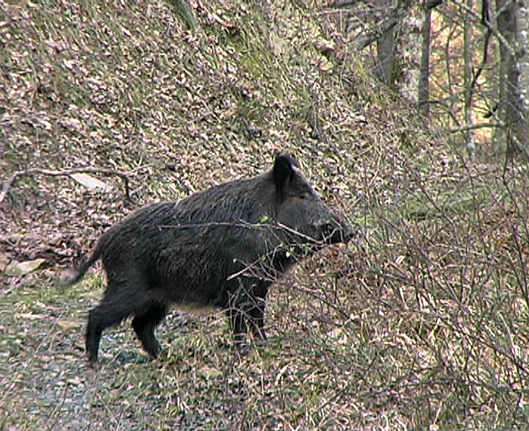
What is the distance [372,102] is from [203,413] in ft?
33.5

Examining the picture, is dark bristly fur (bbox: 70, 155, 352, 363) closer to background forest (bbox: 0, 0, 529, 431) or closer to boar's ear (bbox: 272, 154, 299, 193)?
boar's ear (bbox: 272, 154, 299, 193)

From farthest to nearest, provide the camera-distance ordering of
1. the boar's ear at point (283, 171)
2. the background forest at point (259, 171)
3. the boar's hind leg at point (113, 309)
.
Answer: the boar's ear at point (283, 171)
the boar's hind leg at point (113, 309)
the background forest at point (259, 171)

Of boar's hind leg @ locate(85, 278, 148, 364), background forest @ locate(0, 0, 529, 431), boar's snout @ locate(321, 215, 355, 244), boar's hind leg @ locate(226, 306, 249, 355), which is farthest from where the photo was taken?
boar's snout @ locate(321, 215, 355, 244)

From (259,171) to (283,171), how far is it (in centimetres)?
518

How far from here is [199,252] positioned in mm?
6598

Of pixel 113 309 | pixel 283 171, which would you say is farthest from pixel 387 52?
pixel 113 309

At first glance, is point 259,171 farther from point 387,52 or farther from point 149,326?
point 387,52

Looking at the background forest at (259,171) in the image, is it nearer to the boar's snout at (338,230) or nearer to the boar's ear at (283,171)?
the boar's snout at (338,230)

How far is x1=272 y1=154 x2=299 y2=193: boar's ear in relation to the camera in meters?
6.71

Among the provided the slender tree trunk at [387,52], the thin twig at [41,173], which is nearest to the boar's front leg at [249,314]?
the thin twig at [41,173]

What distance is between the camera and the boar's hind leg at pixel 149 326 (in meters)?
6.74

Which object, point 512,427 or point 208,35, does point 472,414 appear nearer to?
point 512,427

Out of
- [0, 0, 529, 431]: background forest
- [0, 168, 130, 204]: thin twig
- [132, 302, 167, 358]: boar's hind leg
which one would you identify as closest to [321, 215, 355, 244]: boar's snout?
[0, 0, 529, 431]: background forest

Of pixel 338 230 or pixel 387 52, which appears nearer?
pixel 338 230
